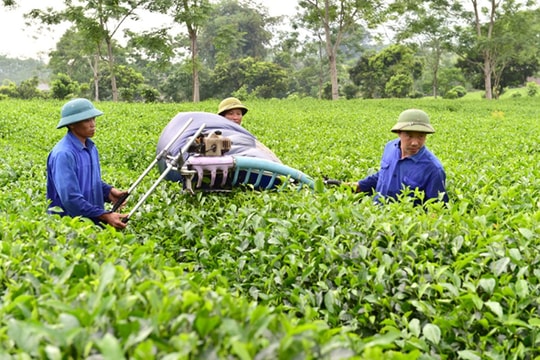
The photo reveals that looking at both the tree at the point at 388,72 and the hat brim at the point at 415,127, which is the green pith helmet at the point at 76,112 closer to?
the hat brim at the point at 415,127

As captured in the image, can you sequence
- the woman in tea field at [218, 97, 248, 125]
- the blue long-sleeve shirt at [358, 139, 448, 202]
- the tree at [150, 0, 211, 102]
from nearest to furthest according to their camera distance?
the blue long-sleeve shirt at [358, 139, 448, 202] < the woman in tea field at [218, 97, 248, 125] < the tree at [150, 0, 211, 102]

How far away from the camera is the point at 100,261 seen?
214 cm

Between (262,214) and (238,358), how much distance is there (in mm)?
1975

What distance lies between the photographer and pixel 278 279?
258 cm

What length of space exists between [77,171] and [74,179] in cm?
15

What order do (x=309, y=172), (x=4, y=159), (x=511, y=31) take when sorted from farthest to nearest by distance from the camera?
(x=511, y=31) → (x=4, y=159) → (x=309, y=172)

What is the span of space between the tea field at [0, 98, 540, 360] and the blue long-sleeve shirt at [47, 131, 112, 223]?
320 millimetres

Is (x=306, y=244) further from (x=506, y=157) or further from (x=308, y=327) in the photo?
(x=506, y=157)

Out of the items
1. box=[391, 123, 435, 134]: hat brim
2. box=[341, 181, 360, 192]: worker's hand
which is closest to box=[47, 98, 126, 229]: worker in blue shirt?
box=[341, 181, 360, 192]: worker's hand

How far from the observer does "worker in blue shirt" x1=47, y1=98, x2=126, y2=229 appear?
3455 millimetres

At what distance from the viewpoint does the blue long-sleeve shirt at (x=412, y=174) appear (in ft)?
12.5

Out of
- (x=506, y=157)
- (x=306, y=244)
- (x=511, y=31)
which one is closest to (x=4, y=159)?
(x=306, y=244)

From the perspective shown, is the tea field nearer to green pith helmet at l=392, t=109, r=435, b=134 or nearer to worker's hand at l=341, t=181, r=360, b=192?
worker's hand at l=341, t=181, r=360, b=192

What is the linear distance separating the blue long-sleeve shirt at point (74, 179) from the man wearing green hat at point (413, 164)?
202cm
